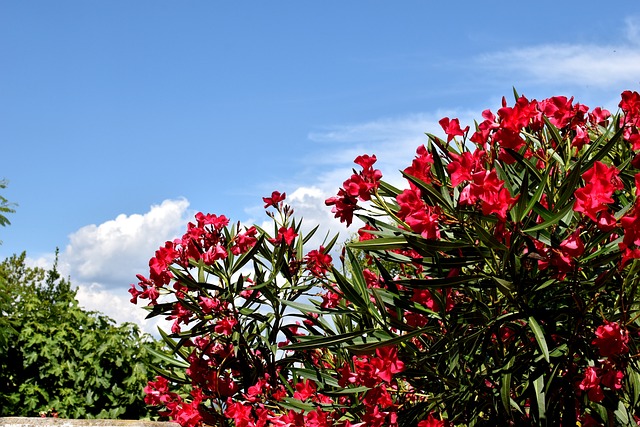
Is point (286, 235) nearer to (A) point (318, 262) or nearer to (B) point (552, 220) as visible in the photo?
(A) point (318, 262)

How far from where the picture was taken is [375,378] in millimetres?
2318

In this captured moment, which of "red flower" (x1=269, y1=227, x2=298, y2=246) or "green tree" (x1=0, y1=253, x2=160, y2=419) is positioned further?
"green tree" (x1=0, y1=253, x2=160, y2=419)

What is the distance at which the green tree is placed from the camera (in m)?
5.23

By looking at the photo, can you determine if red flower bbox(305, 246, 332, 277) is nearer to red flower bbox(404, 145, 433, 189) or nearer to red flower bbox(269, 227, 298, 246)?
red flower bbox(269, 227, 298, 246)

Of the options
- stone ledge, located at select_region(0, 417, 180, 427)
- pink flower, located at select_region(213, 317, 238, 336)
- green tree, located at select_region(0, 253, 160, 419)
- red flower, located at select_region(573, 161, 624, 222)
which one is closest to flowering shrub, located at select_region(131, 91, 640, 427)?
red flower, located at select_region(573, 161, 624, 222)

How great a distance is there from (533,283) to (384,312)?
470 mm

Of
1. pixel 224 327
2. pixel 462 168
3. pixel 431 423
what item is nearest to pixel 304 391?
pixel 224 327

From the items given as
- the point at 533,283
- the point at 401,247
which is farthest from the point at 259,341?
the point at 533,283

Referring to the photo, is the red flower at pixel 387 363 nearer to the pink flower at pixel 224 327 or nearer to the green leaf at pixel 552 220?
the green leaf at pixel 552 220

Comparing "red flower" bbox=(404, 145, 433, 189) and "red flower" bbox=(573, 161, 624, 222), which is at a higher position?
"red flower" bbox=(404, 145, 433, 189)

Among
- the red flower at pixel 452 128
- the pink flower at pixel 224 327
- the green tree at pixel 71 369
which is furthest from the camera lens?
the green tree at pixel 71 369

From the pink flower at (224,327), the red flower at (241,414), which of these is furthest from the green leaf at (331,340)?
the pink flower at (224,327)

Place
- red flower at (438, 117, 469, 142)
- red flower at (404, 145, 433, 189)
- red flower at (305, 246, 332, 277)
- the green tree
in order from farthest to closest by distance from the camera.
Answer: the green tree → red flower at (305, 246, 332, 277) → red flower at (438, 117, 469, 142) → red flower at (404, 145, 433, 189)

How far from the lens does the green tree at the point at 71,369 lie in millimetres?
5230
